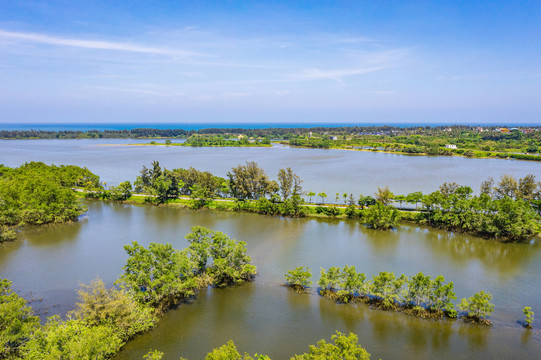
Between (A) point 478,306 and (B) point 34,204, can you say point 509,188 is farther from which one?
(B) point 34,204

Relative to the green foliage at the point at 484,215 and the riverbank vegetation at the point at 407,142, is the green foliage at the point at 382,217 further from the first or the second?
the riverbank vegetation at the point at 407,142

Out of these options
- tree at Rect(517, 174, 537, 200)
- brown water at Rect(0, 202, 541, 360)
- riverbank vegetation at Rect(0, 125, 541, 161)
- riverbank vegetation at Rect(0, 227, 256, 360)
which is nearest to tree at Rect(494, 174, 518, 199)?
tree at Rect(517, 174, 537, 200)

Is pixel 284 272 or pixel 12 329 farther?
pixel 284 272

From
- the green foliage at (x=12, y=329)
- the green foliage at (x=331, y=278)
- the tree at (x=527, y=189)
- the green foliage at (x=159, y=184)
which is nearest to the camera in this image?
the green foliage at (x=12, y=329)

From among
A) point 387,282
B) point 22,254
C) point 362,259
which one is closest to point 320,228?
point 362,259

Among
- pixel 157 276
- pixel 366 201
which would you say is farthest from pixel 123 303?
pixel 366 201

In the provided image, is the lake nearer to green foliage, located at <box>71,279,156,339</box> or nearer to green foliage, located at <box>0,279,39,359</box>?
green foliage, located at <box>71,279,156,339</box>

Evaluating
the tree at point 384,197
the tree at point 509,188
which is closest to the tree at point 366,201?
the tree at point 384,197
